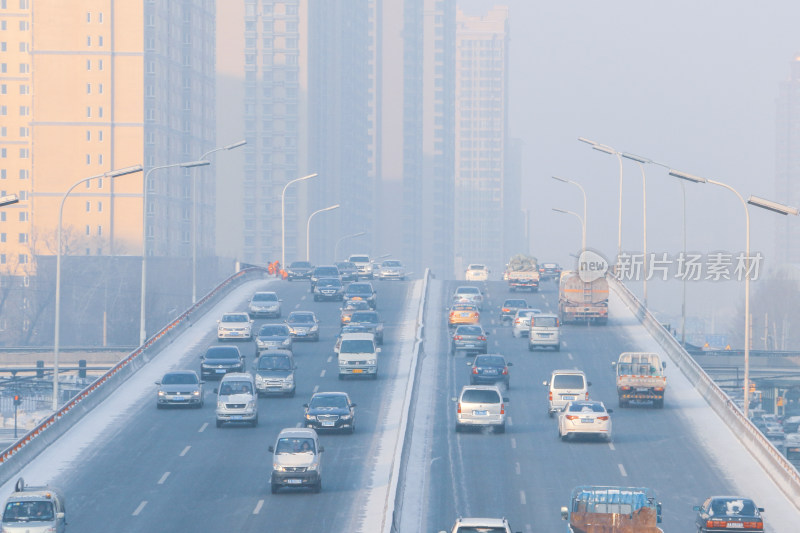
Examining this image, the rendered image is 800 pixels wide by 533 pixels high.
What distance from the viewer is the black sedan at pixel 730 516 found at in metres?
32.2

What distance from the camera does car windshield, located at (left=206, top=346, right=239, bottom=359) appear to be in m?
58.5

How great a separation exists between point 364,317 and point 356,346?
11.2m

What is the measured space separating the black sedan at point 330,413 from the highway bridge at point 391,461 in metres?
0.55

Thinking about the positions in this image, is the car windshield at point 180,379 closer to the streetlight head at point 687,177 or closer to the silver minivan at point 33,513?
the silver minivan at point 33,513

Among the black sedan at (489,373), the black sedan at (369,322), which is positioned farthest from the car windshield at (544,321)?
the black sedan at (489,373)

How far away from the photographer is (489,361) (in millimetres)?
56875

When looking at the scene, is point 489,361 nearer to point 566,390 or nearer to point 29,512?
point 566,390

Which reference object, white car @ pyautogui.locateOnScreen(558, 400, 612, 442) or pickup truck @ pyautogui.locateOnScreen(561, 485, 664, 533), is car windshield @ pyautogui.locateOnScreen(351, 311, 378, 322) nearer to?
white car @ pyautogui.locateOnScreen(558, 400, 612, 442)

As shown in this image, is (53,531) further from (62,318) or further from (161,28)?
(161,28)

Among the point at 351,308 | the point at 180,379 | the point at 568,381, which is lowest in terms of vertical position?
the point at 180,379

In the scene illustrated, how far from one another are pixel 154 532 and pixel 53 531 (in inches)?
111

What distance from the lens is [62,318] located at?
534ft

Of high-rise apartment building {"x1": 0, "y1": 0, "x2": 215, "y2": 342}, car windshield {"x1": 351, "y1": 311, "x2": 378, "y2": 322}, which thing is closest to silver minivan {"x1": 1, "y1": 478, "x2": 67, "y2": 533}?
car windshield {"x1": 351, "y1": 311, "x2": 378, "y2": 322}

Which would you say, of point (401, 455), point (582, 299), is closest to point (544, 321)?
point (582, 299)
